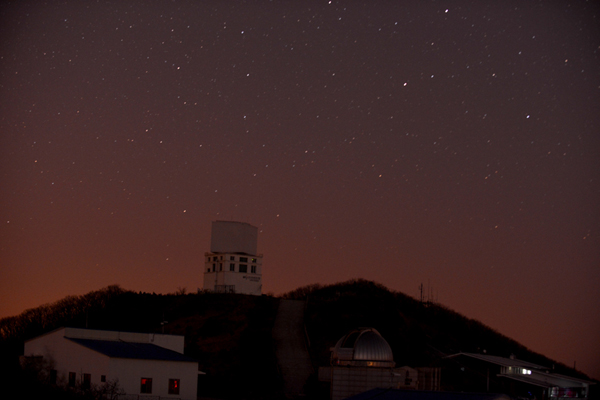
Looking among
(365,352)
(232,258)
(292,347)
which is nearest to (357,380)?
(365,352)

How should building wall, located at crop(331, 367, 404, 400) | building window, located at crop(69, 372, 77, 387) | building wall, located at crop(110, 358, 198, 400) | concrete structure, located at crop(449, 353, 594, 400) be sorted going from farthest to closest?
1. concrete structure, located at crop(449, 353, 594, 400)
2. building wall, located at crop(331, 367, 404, 400)
3. building window, located at crop(69, 372, 77, 387)
4. building wall, located at crop(110, 358, 198, 400)

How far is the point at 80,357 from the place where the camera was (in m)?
34.6

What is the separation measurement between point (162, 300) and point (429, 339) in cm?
2395

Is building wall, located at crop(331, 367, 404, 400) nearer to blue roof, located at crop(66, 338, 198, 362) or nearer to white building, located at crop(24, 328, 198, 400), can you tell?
white building, located at crop(24, 328, 198, 400)

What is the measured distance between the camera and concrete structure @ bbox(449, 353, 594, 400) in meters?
45.9

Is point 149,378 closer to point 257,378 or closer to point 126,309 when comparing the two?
point 257,378

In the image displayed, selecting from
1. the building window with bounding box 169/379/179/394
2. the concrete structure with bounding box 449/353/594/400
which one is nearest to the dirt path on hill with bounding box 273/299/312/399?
the building window with bounding box 169/379/179/394

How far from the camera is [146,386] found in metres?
34.2

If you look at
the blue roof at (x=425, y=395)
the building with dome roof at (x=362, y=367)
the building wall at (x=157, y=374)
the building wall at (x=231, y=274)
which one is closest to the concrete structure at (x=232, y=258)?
the building wall at (x=231, y=274)

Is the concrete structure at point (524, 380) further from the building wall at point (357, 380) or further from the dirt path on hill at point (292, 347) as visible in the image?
the building wall at point (357, 380)

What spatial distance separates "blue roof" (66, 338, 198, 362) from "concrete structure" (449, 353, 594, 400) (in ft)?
66.9

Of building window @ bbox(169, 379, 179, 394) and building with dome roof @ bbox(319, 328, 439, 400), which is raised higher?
building with dome roof @ bbox(319, 328, 439, 400)

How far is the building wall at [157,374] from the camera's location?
33375 millimetres

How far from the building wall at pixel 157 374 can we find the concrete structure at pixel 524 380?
1991 cm
